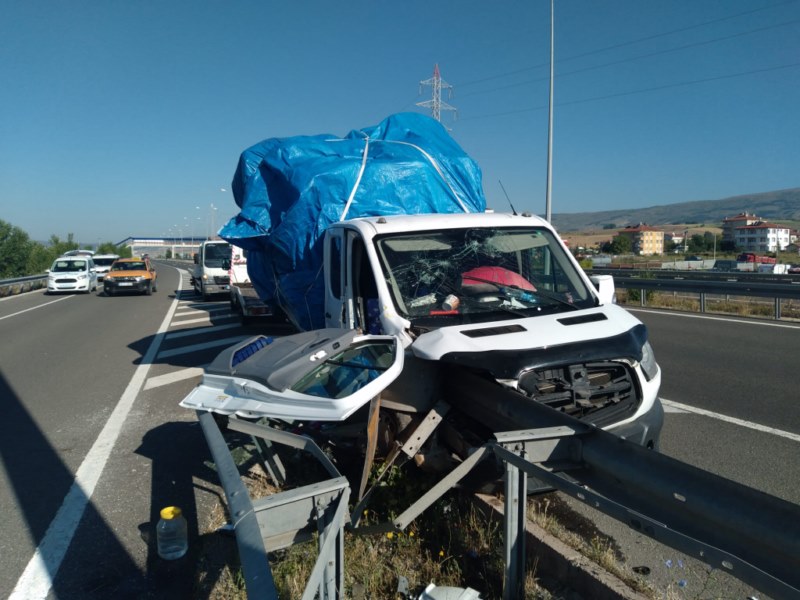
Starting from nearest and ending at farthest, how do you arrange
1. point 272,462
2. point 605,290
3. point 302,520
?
1. point 302,520
2. point 272,462
3. point 605,290

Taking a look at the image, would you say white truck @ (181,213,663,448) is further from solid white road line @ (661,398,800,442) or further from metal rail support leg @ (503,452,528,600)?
solid white road line @ (661,398,800,442)

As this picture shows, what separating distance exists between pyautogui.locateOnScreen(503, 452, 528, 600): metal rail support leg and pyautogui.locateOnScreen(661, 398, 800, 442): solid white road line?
13.3 feet

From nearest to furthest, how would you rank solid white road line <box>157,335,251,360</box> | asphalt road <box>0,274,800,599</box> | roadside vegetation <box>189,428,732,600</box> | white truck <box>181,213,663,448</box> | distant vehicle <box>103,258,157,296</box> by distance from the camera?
roadside vegetation <box>189,428,732,600</box>, white truck <box>181,213,663,448</box>, asphalt road <box>0,274,800,599</box>, solid white road line <box>157,335,251,360</box>, distant vehicle <box>103,258,157,296</box>

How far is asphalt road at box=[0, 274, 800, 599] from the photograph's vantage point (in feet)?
12.8

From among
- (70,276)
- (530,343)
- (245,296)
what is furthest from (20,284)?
(530,343)

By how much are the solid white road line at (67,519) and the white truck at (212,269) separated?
52.8 feet

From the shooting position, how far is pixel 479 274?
5223 millimetres

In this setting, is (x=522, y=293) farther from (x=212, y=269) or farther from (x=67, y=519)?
(x=212, y=269)

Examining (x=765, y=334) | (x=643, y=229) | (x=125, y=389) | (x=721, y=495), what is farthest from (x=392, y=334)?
(x=643, y=229)

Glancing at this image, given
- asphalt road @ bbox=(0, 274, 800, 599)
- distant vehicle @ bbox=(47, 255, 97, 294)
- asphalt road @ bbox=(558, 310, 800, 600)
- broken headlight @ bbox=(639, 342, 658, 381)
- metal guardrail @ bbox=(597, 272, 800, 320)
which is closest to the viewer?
asphalt road @ bbox=(558, 310, 800, 600)

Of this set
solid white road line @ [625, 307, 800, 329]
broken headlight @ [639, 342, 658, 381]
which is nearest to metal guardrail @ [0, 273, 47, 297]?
solid white road line @ [625, 307, 800, 329]

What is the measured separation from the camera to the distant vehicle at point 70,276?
29812mm

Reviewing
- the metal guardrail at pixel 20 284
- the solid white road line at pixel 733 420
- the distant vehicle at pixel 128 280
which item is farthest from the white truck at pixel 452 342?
the metal guardrail at pixel 20 284

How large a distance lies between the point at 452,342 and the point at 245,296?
37.3 ft
